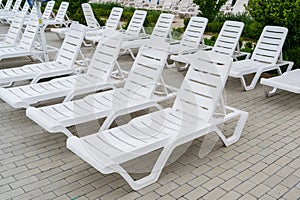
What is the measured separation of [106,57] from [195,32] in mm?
2893

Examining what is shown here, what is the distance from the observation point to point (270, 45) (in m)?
6.44

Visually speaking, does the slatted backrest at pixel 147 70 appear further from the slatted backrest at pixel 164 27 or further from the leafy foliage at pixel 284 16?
the slatted backrest at pixel 164 27

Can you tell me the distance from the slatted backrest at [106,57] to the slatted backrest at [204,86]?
1273mm

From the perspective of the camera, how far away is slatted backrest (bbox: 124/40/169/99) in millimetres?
4484

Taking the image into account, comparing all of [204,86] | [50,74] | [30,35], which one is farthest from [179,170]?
[30,35]

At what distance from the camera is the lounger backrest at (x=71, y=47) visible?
230 inches

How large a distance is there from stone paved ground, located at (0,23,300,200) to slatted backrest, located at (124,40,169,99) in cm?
83

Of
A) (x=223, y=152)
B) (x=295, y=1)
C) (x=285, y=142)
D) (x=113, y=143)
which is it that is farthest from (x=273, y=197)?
(x=295, y=1)

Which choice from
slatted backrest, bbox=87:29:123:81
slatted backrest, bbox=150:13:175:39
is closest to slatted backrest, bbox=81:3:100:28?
slatted backrest, bbox=150:13:175:39

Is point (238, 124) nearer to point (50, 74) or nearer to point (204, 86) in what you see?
point (204, 86)

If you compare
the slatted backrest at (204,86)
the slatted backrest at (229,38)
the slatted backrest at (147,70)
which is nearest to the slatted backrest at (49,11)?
the slatted backrest at (229,38)

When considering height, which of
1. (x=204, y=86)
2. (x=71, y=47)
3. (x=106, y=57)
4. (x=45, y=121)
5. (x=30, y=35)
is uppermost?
(x=204, y=86)

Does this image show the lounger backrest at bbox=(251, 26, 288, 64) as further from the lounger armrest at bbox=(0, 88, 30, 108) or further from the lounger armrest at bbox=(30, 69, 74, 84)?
the lounger armrest at bbox=(0, 88, 30, 108)

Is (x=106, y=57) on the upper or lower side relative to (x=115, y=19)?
upper
